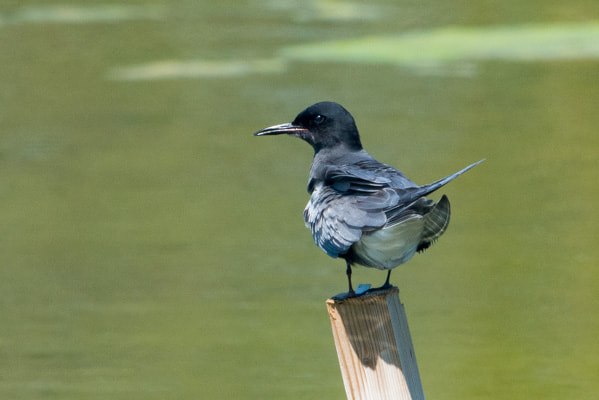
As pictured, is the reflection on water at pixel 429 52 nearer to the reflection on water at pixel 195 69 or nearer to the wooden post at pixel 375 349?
the reflection on water at pixel 195 69

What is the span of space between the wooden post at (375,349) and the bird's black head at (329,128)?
3.65 ft

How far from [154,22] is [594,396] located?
1067cm

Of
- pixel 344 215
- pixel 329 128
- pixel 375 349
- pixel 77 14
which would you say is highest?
pixel 77 14

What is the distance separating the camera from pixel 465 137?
31.7 ft

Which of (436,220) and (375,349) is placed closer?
(375,349)

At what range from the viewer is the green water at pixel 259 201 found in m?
5.59

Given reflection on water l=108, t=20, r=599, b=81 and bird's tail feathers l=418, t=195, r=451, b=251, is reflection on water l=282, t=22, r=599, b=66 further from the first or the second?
bird's tail feathers l=418, t=195, r=451, b=251

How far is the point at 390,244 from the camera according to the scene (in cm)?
299

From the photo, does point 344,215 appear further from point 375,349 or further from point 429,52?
point 429,52

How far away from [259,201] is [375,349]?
18.6 ft

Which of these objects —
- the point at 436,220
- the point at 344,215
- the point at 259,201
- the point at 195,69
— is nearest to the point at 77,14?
the point at 195,69

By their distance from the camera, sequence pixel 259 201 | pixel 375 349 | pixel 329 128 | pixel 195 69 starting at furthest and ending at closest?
pixel 195 69 < pixel 259 201 < pixel 329 128 < pixel 375 349

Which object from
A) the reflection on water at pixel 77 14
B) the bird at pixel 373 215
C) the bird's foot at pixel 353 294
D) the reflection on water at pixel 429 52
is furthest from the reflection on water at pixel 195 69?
the bird's foot at pixel 353 294

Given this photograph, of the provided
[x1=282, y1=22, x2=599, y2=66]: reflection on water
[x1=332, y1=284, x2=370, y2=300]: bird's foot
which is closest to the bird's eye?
[x1=332, y1=284, x2=370, y2=300]: bird's foot
